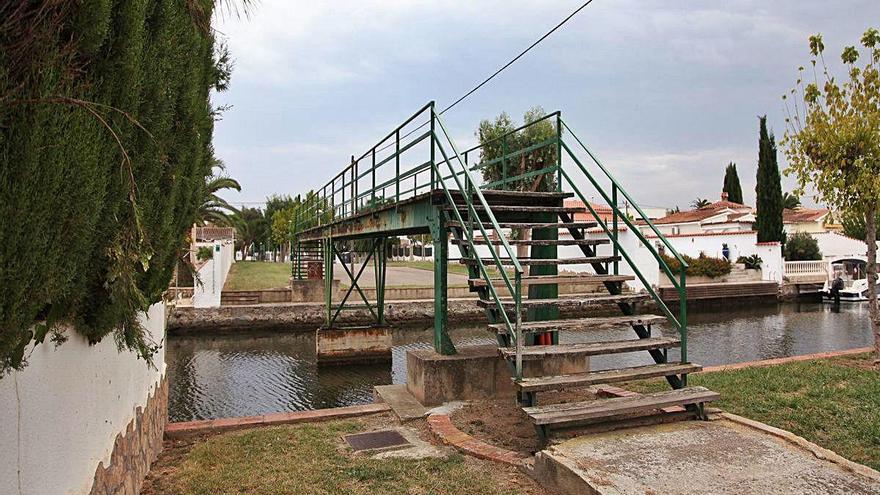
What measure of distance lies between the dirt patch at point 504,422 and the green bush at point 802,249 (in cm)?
3431

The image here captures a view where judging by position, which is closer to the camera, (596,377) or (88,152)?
(88,152)

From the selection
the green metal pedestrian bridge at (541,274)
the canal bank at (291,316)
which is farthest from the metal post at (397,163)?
the canal bank at (291,316)

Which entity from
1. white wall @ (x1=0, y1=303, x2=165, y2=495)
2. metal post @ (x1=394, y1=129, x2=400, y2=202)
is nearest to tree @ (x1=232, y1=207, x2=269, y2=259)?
metal post @ (x1=394, y1=129, x2=400, y2=202)

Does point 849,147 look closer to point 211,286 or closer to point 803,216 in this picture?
point 211,286

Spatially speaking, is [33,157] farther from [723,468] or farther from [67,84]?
[723,468]

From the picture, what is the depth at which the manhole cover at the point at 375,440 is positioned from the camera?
5.01 m

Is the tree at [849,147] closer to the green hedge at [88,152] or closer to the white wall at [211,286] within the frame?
the green hedge at [88,152]

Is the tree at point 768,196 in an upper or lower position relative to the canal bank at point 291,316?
upper

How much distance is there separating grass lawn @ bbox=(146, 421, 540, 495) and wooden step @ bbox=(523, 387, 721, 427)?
532mm

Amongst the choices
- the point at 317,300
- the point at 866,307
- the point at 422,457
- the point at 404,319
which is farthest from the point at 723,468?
the point at 866,307

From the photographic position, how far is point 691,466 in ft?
12.5

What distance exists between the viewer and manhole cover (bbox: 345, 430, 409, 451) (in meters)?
5.01

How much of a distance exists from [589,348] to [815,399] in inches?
105

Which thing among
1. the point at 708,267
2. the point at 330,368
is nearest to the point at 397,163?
the point at 330,368
